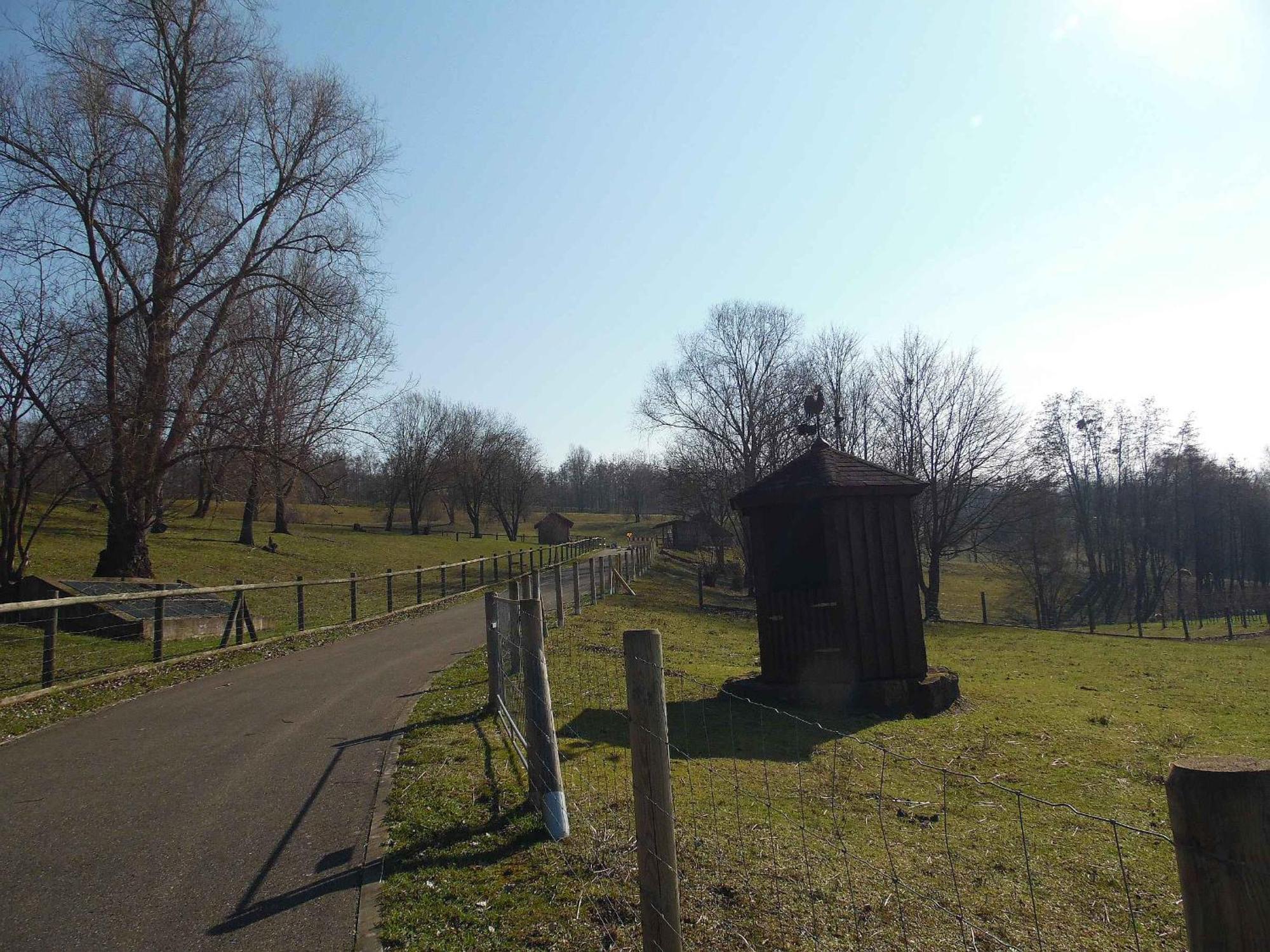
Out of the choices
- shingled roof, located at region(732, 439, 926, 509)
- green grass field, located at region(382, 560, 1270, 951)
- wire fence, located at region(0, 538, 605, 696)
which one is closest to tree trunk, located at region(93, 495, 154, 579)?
wire fence, located at region(0, 538, 605, 696)

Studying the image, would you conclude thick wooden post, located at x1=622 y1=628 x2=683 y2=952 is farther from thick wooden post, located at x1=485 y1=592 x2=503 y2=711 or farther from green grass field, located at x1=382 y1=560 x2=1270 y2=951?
thick wooden post, located at x1=485 y1=592 x2=503 y2=711

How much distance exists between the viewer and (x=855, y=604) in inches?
455

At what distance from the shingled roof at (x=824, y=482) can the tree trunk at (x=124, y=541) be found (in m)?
13.9

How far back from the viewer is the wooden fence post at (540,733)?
510 cm

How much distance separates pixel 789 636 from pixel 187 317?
1496cm

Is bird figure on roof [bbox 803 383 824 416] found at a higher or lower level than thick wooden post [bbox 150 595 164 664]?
higher

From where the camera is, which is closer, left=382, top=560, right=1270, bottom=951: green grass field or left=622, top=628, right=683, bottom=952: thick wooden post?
left=622, top=628, right=683, bottom=952: thick wooden post

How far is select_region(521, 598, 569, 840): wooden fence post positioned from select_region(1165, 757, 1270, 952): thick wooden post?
3.90 metres

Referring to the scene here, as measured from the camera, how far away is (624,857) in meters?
4.65

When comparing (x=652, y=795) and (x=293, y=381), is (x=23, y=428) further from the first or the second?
→ (x=652, y=795)

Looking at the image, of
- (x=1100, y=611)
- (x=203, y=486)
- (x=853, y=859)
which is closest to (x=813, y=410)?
(x=853, y=859)

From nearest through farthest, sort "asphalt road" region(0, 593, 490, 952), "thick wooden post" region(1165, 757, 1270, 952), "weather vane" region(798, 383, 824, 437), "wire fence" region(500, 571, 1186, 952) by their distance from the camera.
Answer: "thick wooden post" region(1165, 757, 1270, 952), "wire fence" region(500, 571, 1186, 952), "asphalt road" region(0, 593, 490, 952), "weather vane" region(798, 383, 824, 437)

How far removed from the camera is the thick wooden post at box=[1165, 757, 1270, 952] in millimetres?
1530

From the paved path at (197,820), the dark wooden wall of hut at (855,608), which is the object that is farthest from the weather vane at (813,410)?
the paved path at (197,820)
